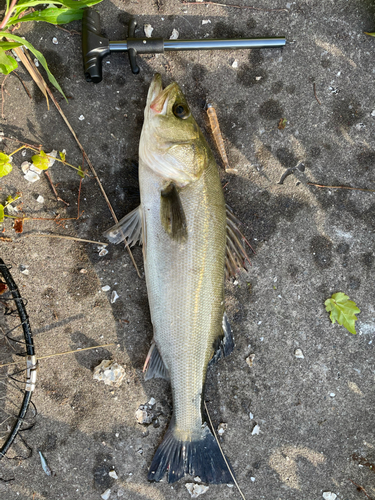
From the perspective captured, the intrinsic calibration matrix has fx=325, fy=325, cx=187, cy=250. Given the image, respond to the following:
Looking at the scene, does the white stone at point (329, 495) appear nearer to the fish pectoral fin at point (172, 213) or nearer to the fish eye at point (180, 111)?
the fish pectoral fin at point (172, 213)

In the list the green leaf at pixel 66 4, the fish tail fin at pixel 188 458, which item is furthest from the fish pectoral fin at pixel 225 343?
the green leaf at pixel 66 4

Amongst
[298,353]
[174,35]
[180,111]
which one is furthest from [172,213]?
[298,353]

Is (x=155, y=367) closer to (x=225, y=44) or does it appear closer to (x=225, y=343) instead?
(x=225, y=343)

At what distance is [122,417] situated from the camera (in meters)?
2.80

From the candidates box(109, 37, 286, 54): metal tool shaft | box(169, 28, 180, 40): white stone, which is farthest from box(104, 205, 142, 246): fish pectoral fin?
box(169, 28, 180, 40): white stone

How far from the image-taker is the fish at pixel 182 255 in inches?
92.1

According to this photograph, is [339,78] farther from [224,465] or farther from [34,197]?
[224,465]

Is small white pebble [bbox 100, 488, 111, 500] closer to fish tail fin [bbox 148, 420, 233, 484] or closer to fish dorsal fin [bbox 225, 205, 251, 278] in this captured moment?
fish tail fin [bbox 148, 420, 233, 484]

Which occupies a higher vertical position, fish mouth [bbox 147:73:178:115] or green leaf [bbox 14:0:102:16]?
green leaf [bbox 14:0:102:16]

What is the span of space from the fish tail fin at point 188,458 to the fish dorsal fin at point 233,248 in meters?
1.31

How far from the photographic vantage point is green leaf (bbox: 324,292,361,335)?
113 inches

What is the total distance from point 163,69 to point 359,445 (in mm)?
3734

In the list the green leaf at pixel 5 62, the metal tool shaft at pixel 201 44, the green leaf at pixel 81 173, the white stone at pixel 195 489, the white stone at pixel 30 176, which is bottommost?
the white stone at pixel 195 489

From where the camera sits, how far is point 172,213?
2.36 metres
